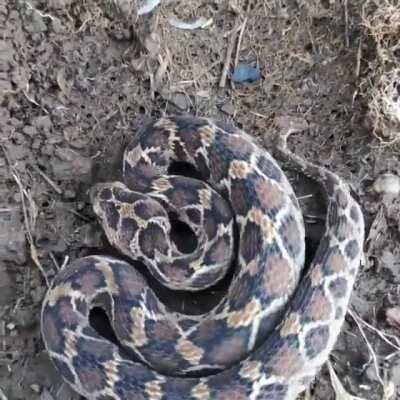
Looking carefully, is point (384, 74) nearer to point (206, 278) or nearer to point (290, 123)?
point (290, 123)

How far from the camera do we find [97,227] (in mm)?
5379

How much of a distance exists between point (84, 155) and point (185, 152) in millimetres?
787

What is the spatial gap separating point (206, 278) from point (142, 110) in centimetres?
151

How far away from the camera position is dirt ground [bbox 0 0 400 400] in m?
5.07

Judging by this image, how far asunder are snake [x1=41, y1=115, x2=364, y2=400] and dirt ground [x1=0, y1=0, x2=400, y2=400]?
0.23 meters

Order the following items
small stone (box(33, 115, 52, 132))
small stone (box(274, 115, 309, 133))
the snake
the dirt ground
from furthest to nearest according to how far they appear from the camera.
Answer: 1. small stone (box(274, 115, 309, 133))
2. small stone (box(33, 115, 52, 132))
3. the dirt ground
4. the snake

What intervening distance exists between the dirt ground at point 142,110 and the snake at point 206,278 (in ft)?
0.74

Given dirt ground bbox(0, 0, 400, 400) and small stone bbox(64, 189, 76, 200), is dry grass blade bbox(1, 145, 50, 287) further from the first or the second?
small stone bbox(64, 189, 76, 200)

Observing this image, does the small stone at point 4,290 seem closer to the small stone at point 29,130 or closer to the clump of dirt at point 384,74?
the small stone at point 29,130

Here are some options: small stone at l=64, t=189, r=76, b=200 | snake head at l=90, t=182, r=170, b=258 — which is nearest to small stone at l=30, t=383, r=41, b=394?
snake head at l=90, t=182, r=170, b=258

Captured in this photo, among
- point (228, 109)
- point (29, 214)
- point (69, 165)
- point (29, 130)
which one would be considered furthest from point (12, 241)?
point (228, 109)

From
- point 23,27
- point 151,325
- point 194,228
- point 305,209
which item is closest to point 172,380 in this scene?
Result: point 151,325

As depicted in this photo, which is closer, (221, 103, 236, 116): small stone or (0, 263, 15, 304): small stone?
(0, 263, 15, 304): small stone

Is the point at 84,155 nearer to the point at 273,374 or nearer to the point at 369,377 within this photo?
the point at 273,374
